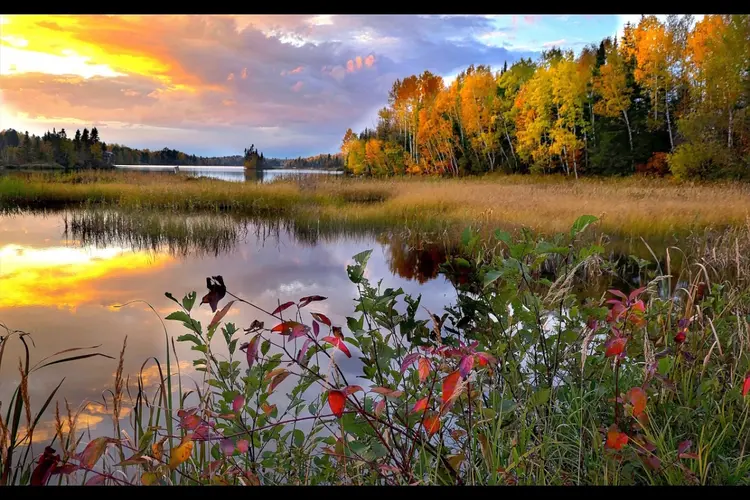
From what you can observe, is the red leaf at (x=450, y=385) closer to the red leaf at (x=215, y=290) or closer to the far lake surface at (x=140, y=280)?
the red leaf at (x=215, y=290)

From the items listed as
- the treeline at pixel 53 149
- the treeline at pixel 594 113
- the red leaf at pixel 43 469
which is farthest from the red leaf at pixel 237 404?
the treeline at pixel 53 149

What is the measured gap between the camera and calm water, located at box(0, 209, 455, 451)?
3441mm

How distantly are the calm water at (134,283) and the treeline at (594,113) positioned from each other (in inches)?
626

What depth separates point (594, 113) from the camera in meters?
26.1

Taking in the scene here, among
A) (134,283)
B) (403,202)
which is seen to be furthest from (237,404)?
(403,202)

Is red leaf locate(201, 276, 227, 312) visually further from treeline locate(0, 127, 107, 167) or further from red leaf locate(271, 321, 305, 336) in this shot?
treeline locate(0, 127, 107, 167)

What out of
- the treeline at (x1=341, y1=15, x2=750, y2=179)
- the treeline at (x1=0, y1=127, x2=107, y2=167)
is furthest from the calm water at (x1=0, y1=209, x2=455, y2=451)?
the treeline at (x1=341, y1=15, x2=750, y2=179)

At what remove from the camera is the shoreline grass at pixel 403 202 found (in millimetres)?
10016

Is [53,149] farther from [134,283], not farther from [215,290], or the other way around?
[215,290]

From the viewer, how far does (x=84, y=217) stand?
11961 millimetres

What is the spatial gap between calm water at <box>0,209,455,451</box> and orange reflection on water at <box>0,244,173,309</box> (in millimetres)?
15
